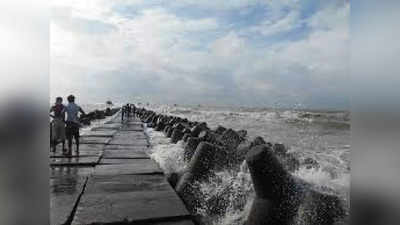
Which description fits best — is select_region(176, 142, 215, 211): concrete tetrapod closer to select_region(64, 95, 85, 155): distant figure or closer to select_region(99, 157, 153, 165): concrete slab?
select_region(99, 157, 153, 165): concrete slab

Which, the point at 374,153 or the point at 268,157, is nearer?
the point at 374,153

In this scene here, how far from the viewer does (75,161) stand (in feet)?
21.6

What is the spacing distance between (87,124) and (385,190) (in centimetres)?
1883

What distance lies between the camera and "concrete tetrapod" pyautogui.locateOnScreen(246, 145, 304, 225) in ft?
11.1

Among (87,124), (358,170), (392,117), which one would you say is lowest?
(87,124)

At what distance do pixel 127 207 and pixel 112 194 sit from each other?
61cm

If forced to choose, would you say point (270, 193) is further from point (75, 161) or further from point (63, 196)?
point (75, 161)

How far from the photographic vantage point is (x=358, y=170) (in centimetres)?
155

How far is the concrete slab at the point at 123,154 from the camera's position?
7199 millimetres

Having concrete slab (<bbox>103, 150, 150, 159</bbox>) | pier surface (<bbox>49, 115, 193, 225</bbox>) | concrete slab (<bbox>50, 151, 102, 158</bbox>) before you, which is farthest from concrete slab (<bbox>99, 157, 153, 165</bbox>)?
concrete slab (<bbox>50, 151, 102, 158</bbox>)

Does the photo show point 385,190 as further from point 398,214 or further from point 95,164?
point 95,164

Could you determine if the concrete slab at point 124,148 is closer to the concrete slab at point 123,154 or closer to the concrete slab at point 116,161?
the concrete slab at point 123,154

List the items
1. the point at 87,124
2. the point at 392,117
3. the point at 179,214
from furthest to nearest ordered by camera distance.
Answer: the point at 87,124, the point at 179,214, the point at 392,117

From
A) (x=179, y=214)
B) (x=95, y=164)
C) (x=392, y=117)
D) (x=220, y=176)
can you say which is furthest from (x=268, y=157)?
(x=95, y=164)
